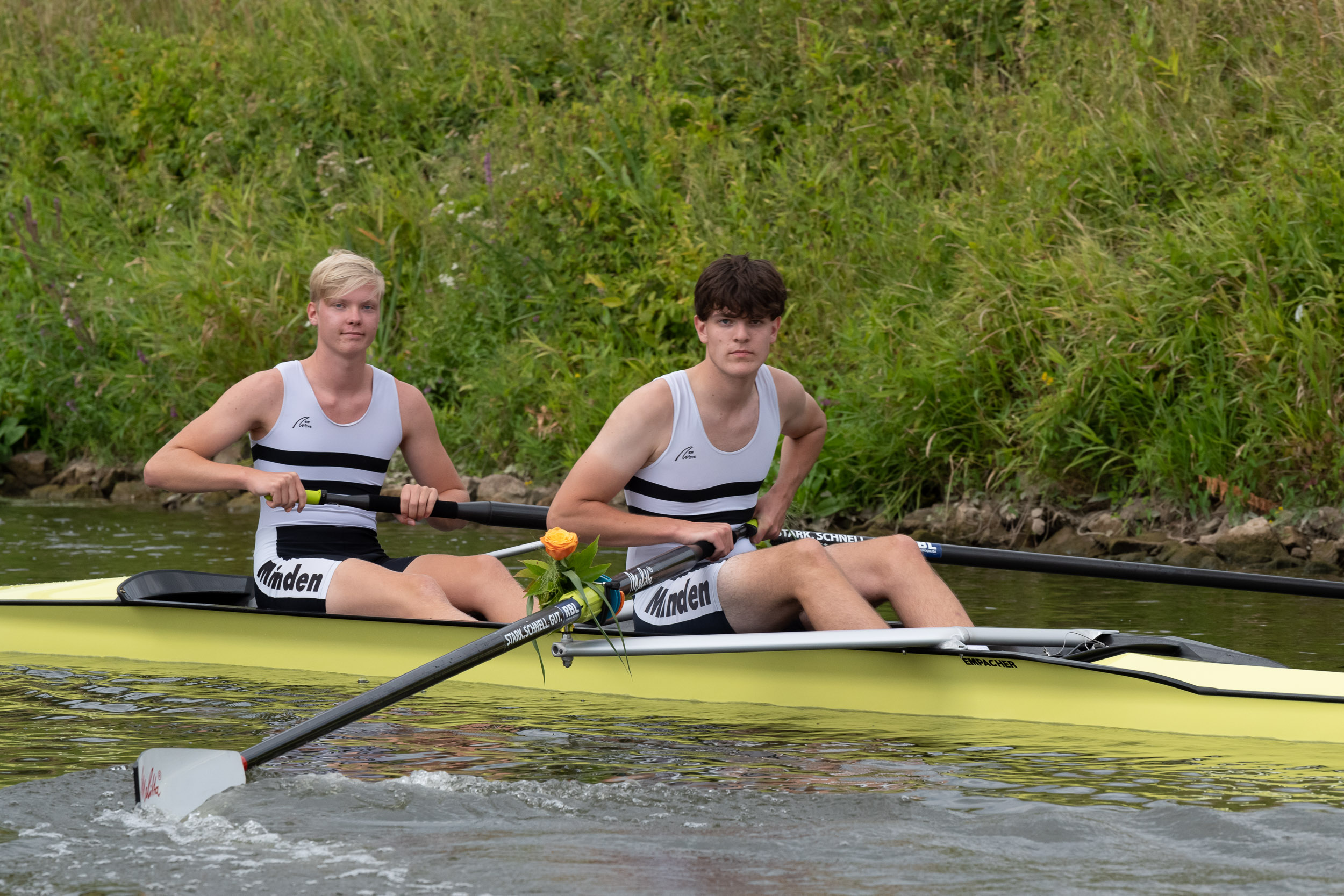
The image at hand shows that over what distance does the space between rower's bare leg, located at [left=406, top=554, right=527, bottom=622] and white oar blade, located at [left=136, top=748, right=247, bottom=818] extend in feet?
4.66

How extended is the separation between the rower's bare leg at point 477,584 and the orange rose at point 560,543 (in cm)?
75

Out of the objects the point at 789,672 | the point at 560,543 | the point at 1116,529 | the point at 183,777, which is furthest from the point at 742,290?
the point at 1116,529

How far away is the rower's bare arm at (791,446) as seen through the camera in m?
5.29

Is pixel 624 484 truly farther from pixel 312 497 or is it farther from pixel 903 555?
pixel 312 497

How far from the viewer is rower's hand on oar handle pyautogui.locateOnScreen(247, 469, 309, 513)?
527cm

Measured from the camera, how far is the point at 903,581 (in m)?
4.80

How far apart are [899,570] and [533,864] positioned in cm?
176

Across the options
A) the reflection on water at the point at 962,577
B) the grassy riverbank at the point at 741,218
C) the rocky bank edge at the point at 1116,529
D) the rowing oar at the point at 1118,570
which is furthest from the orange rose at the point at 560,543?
the grassy riverbank at the point at 741,218

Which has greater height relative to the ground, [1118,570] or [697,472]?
[697,472]

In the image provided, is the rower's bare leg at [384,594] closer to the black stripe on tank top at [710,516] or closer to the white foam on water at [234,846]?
the black stripe on tank top at [710,516]

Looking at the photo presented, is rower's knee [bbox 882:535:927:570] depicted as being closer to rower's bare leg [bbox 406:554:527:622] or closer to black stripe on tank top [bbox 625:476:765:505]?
black stripe on tank top [bbox 625:476:765:505]

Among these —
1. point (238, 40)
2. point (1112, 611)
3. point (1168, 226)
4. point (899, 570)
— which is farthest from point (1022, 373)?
point (238, 40)

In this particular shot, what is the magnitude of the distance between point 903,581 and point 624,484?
91cm

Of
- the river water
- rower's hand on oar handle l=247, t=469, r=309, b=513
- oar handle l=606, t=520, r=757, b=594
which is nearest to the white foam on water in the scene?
the river water
